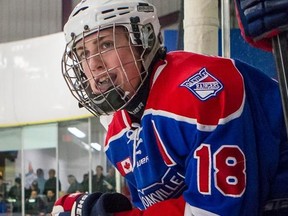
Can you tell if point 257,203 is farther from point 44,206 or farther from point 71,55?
point 44,206

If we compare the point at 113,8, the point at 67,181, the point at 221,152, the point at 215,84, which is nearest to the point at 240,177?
the point at 221,152

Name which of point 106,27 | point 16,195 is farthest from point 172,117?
point 16,195

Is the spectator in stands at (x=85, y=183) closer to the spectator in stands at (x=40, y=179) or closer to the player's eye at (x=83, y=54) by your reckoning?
the spectator in stands at (x=40, y=179)

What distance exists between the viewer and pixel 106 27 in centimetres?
128

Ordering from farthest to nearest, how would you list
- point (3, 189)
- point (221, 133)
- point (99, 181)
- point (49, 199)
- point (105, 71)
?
point (3, 189) → point (49, 199) → point (99, 181) → point (105, 71) → point (221, 133)

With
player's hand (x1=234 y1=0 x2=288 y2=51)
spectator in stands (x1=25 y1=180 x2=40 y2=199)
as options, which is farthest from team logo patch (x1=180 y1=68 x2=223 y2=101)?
spectator in stands (x1=25 y1=180 x2=40 y2=199)

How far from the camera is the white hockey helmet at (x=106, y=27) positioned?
4.11 ft

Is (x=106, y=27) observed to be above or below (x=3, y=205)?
above

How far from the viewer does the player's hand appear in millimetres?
879

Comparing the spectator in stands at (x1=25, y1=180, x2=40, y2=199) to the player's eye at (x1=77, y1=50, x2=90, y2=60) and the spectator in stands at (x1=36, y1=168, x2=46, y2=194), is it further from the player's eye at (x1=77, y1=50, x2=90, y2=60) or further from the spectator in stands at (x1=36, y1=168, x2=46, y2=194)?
the player's eye at (x1=77, y1=50, x2=90, y2=60)

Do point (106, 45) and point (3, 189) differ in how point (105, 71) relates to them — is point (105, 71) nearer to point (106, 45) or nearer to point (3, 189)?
point (106, 45)

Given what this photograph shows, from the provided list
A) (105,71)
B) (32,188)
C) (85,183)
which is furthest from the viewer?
(32,188)

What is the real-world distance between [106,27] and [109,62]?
8cm

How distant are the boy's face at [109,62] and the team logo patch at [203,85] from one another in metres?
0.16
